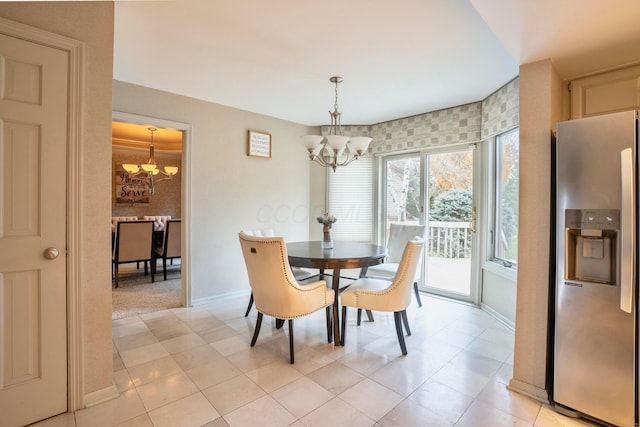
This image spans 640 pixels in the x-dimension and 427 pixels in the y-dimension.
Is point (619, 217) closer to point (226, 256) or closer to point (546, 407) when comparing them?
point (546, 407)

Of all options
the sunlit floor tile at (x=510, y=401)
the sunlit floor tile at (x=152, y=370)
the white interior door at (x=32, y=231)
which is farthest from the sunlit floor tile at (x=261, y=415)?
the sunlit floor tile at (x=510, y=401)

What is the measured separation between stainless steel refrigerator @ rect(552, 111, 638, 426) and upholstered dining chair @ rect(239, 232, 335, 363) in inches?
64.5

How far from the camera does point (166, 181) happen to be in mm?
7434

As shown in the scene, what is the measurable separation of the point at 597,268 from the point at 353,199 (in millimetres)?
3205

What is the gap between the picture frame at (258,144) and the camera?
3.99 metres

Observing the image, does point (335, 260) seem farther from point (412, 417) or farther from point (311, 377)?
point (412, 417)

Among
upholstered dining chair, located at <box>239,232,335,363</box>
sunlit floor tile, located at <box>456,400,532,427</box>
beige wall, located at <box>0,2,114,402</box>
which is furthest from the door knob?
sunlit floor tile, located at <box>456,400,532,427</box>

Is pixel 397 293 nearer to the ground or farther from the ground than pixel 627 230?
nearer to the ground

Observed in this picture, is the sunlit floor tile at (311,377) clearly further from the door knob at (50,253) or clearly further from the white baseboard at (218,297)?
the door knob at (50,253)

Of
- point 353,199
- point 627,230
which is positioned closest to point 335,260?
point 627,230

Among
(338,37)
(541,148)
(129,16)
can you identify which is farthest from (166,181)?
(541,148)

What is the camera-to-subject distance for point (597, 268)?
1652mm

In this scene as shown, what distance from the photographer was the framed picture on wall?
21.9ft

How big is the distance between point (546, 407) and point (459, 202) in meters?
2.47
